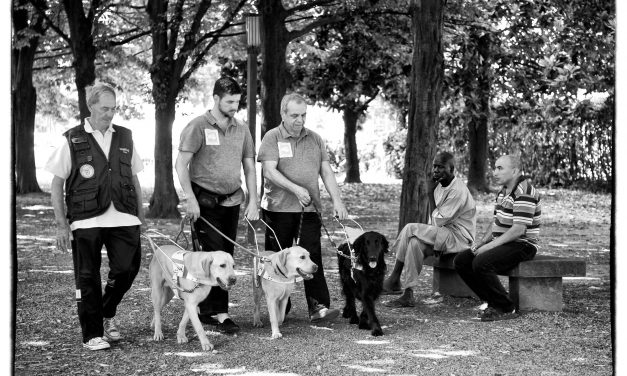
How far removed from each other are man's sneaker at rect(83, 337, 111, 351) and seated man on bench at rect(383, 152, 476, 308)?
3187mm

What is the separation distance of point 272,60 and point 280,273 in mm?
9007

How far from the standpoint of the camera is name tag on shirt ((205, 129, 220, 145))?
7.36 m

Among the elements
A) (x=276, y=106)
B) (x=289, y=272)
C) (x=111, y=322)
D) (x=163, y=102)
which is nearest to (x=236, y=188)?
(x=289, y=272)

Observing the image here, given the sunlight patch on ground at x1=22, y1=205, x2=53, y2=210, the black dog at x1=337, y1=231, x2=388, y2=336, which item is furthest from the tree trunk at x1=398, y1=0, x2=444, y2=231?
the sunlight patch on ground at x1=22, y1=205, x2=53, y2=210

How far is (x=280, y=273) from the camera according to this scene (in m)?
7.09

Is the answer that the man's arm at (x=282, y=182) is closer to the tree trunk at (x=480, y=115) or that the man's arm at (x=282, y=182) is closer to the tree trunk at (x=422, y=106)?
the tree trunk at (x=422, y=106)

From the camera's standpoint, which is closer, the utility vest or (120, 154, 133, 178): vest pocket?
the utility vest

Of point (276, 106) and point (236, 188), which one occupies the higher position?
point (276, 106)

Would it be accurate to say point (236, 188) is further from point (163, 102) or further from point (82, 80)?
point (82, 80)

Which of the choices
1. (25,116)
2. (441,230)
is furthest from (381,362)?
(25,116)

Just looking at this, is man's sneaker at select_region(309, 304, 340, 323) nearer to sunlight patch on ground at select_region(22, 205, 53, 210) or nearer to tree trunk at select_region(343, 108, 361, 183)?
sunlight patch on ground at select_region(22, 205, 53, 210)

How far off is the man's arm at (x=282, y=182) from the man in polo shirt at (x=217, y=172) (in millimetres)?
228
